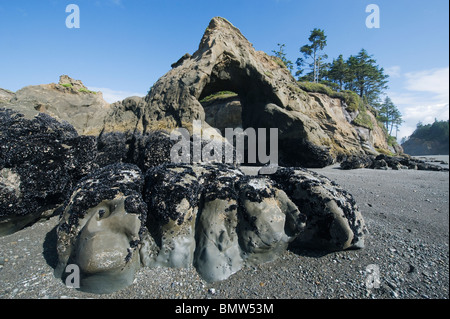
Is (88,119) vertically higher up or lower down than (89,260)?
higher up

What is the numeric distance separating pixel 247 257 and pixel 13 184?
3815mm

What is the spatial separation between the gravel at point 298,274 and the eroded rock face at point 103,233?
0.19 m

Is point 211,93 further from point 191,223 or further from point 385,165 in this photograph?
point 385,165

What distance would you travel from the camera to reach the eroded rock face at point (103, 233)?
268cm

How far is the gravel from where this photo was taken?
2.74 metres

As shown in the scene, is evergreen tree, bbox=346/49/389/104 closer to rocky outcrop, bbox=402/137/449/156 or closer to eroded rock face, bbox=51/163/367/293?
rocky outcrop, bbox=402/137/449/156

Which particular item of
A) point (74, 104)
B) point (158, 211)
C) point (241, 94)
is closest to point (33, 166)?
point (158, 211)

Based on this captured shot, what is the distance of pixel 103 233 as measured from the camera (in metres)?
2.85

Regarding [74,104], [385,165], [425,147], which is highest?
[74,104]

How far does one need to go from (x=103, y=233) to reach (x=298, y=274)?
263cm

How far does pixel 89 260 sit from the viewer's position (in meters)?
2.62

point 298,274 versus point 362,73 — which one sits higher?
point 362,73
